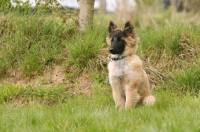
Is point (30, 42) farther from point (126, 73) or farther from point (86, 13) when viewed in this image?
point (126, 73)

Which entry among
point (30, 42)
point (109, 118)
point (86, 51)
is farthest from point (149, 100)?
point (30, 42)

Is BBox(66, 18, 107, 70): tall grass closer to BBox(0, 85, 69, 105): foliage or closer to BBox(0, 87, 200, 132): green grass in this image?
BBox(0, 85, 69, 105): foliage

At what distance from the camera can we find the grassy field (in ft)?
23.5

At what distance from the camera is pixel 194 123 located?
478cm

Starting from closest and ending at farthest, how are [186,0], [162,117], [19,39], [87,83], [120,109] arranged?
[162,117] < [120,109] < [87,83] < [19,39] < [186,0]

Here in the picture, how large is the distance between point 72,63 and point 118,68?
196 centimetres

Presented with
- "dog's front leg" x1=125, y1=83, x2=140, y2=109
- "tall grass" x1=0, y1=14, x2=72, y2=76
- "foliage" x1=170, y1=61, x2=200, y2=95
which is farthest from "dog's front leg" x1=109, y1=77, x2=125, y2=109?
"tall grass" x1=0, y1=14, x2=72, y2=76

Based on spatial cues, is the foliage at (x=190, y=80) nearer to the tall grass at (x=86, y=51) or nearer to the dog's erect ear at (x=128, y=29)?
the dog's erect ear at (x=128, y=29)

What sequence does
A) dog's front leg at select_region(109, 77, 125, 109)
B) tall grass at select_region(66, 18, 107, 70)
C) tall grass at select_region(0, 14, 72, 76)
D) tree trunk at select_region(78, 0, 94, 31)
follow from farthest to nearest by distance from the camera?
tree trunk at select_region(78, 0, 94, 31) → tall grass at select_region(0, 14, 72, 76) → tall grass at select_region(66, 18, 107, 70) → dog's front leg at select_region(109, 77, 125, 109)

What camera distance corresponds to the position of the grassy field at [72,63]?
7172 millimetres

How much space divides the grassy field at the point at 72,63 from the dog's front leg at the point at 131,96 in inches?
14.0

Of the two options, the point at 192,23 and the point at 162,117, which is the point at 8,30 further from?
the point at 162,117

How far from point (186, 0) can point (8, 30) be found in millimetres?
9677

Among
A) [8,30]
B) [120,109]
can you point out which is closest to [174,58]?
[120,109]
